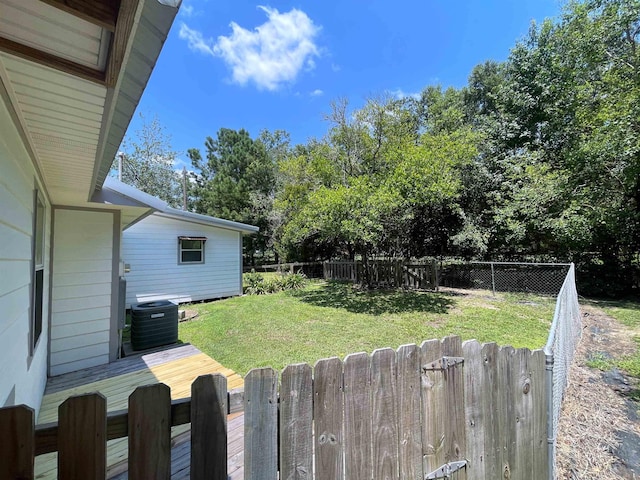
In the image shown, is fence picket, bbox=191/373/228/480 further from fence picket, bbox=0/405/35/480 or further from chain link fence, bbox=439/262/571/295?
chain link fence, bbox=439/262/571/295

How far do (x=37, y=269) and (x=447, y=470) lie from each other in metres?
3.83

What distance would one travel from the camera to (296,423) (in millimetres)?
1192

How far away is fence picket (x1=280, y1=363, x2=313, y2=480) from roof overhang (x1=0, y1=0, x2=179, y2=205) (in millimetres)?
1268

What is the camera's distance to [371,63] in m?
14.8

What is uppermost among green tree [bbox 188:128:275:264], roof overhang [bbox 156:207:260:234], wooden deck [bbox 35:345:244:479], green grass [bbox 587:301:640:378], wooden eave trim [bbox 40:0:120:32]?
green tree [bbox 188:128:275:264]

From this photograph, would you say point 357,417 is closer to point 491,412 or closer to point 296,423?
point 296,423

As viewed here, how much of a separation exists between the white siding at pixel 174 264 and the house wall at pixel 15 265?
6.71 meters

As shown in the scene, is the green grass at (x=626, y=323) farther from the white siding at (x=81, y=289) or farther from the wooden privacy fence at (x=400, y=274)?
the white siding at (x=81, y=289)

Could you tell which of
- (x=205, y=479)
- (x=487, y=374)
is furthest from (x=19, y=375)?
(x=487, y=374)

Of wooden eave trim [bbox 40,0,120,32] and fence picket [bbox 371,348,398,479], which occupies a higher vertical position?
wooden eave trim [bbox 40,0,120,32]

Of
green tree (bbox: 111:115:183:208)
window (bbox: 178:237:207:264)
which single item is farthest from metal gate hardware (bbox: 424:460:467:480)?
green tree (bbox: 111:115:183:208)

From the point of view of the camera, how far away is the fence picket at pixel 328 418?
4.04 feet

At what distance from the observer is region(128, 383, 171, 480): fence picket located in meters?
0.93

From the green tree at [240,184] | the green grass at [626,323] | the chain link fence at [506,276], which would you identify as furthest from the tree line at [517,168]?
the green tree at [240,184]
